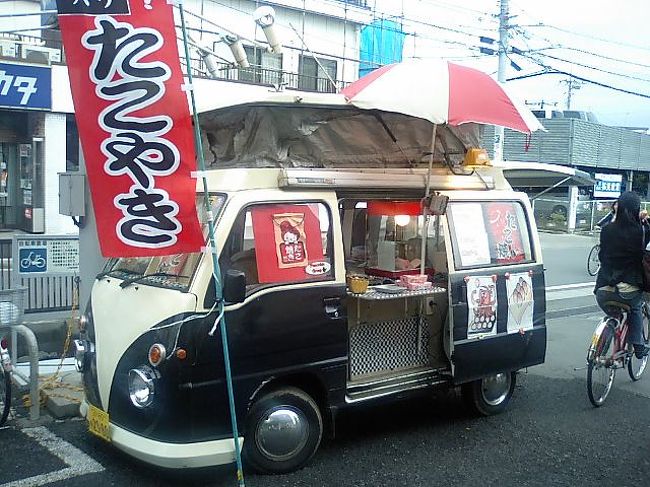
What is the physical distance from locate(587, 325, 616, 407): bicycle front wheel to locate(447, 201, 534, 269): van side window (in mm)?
1056

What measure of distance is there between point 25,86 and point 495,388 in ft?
44.0

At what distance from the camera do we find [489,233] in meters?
5.97

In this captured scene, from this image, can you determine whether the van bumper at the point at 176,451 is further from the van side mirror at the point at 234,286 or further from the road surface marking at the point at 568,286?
the road surface marking at the point at 568,286

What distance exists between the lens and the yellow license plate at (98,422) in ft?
15.0

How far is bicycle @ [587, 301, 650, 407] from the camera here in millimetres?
6362

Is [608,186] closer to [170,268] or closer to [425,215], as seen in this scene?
[425,215]

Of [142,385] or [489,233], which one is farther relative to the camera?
[489,233]

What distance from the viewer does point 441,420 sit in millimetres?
6043

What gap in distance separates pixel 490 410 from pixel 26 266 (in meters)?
4.71

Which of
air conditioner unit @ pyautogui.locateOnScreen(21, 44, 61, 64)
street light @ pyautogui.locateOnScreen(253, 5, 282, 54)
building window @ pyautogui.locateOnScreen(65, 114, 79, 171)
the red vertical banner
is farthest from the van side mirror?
building window @ pyautogui.locateOnScreen(65, 114, 79, 171)

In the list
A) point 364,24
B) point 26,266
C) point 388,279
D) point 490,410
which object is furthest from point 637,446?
point 364,24

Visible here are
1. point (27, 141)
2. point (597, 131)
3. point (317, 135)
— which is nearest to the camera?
point (317, 135)

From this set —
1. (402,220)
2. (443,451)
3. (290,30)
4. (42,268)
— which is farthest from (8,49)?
(443,451)

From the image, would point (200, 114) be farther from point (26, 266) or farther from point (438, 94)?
point (26, 266)
